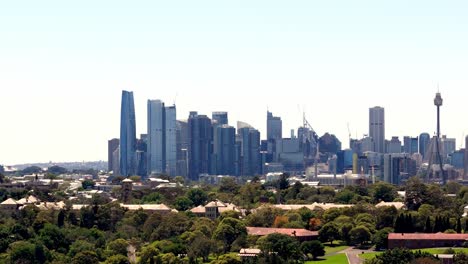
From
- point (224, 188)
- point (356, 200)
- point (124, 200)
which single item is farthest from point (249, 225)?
point (224, 188)

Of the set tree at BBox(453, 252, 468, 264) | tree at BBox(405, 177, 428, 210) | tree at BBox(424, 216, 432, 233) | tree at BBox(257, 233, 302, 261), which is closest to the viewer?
tree at BBox(453, 252, 468, 264)

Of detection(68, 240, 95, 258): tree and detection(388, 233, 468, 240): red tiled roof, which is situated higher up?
detection(388, 233, 468, 240): red tiled roof

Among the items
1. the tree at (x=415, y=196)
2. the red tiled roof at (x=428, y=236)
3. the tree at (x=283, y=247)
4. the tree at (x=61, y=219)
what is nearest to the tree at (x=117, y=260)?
the tree at (x=283, y=247)

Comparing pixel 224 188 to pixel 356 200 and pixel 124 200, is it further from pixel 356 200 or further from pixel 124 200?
pixel 356 200

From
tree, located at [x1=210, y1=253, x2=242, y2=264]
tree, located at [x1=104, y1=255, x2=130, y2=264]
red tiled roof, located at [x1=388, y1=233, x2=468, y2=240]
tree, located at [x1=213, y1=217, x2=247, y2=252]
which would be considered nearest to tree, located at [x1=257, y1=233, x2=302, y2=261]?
tree, located at [x1=210, y1=253, x2=242, y2=264]

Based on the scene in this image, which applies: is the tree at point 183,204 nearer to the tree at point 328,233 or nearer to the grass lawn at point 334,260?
the tree at point 328,233

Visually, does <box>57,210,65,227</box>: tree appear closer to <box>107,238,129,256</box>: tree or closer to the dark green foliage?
<box>107,238,129,256</box>: tree
